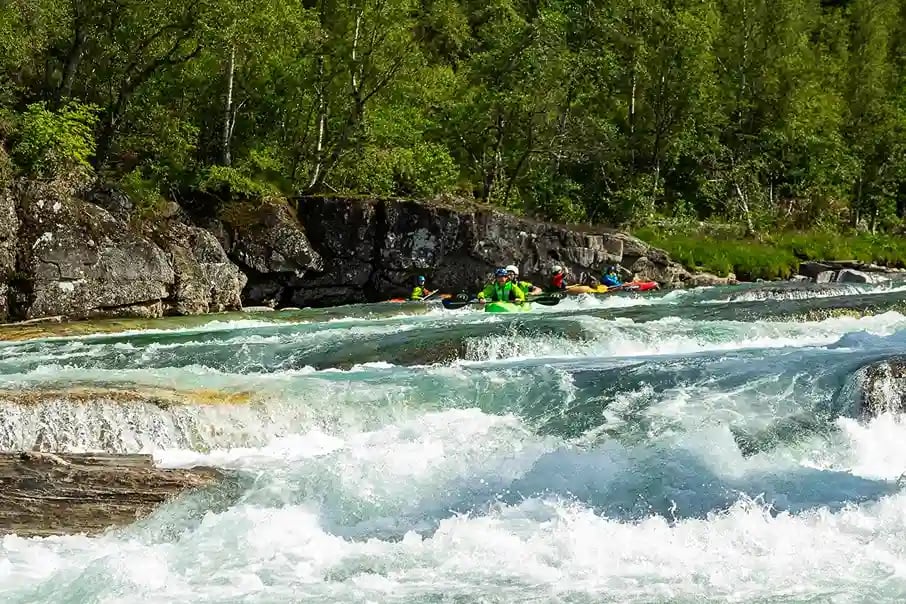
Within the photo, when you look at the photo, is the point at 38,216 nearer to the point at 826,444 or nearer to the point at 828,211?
the point at 826,444

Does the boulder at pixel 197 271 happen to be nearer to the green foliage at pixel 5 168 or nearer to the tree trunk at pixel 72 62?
the green foliage at pixel 5 168

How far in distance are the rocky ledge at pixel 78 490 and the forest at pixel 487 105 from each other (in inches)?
520

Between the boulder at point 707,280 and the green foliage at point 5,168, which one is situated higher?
the green foliage at point 5,168

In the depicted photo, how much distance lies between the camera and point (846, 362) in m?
10.1

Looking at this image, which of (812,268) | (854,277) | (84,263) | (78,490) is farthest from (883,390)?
(812,268)

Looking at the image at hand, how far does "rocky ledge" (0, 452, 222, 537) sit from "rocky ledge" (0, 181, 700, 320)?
1166 centimetres

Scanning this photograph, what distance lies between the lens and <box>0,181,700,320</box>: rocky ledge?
18.2 meters

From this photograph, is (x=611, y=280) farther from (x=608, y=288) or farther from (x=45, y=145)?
(x=45, y=145)

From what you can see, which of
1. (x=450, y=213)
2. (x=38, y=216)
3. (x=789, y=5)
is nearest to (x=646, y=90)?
(x=789, y=5)

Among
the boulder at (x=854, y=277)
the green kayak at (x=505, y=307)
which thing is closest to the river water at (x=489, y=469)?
the green kayak at (x=505, y=307)

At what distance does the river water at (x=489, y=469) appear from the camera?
19.5 ft

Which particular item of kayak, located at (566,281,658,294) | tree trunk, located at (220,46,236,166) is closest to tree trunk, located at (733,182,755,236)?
kayak, located at (566,281,658,294)

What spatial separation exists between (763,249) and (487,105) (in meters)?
10.5

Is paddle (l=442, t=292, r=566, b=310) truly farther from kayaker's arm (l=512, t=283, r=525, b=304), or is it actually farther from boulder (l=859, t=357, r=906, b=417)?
boulder (l=859, t=357, r=906, b=417)
